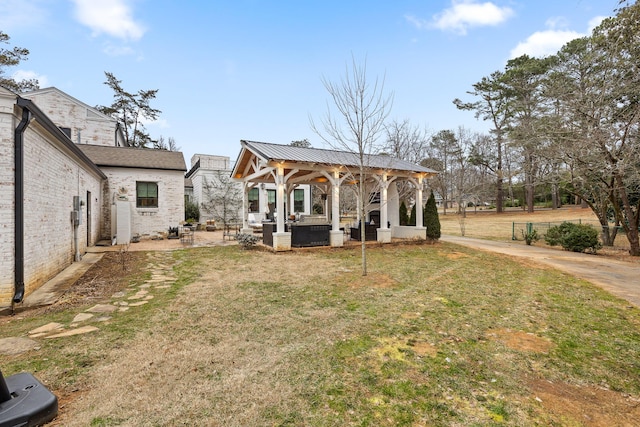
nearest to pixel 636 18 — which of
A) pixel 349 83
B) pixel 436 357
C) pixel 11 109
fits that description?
pixel 349 83

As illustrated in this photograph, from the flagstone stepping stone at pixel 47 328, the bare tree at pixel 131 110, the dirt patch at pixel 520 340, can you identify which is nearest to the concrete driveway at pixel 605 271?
the dirt patch at pixel 520 340

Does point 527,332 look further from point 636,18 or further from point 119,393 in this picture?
point 636,18

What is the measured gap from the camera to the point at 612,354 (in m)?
3.33

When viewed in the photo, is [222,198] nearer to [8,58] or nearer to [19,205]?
[19,205]

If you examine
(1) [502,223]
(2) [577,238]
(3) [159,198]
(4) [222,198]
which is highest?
(4) [222,198]

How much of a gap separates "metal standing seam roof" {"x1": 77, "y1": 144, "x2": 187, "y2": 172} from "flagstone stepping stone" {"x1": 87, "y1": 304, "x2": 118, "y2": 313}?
11777 mm

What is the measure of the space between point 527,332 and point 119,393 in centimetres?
472

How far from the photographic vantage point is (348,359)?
120 inches

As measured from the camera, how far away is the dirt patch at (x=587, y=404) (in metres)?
2.22

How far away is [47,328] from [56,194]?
13.9 ft

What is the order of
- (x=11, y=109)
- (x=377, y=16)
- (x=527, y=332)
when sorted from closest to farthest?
(x=527, y=332) < (x=11, y=109) < (x=377, y=16)

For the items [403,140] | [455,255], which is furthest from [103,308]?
[403,140]

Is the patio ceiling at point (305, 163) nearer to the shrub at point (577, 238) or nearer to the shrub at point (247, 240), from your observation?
the shrub at point (247, 240)

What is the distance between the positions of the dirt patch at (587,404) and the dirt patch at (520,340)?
0.73 metres
